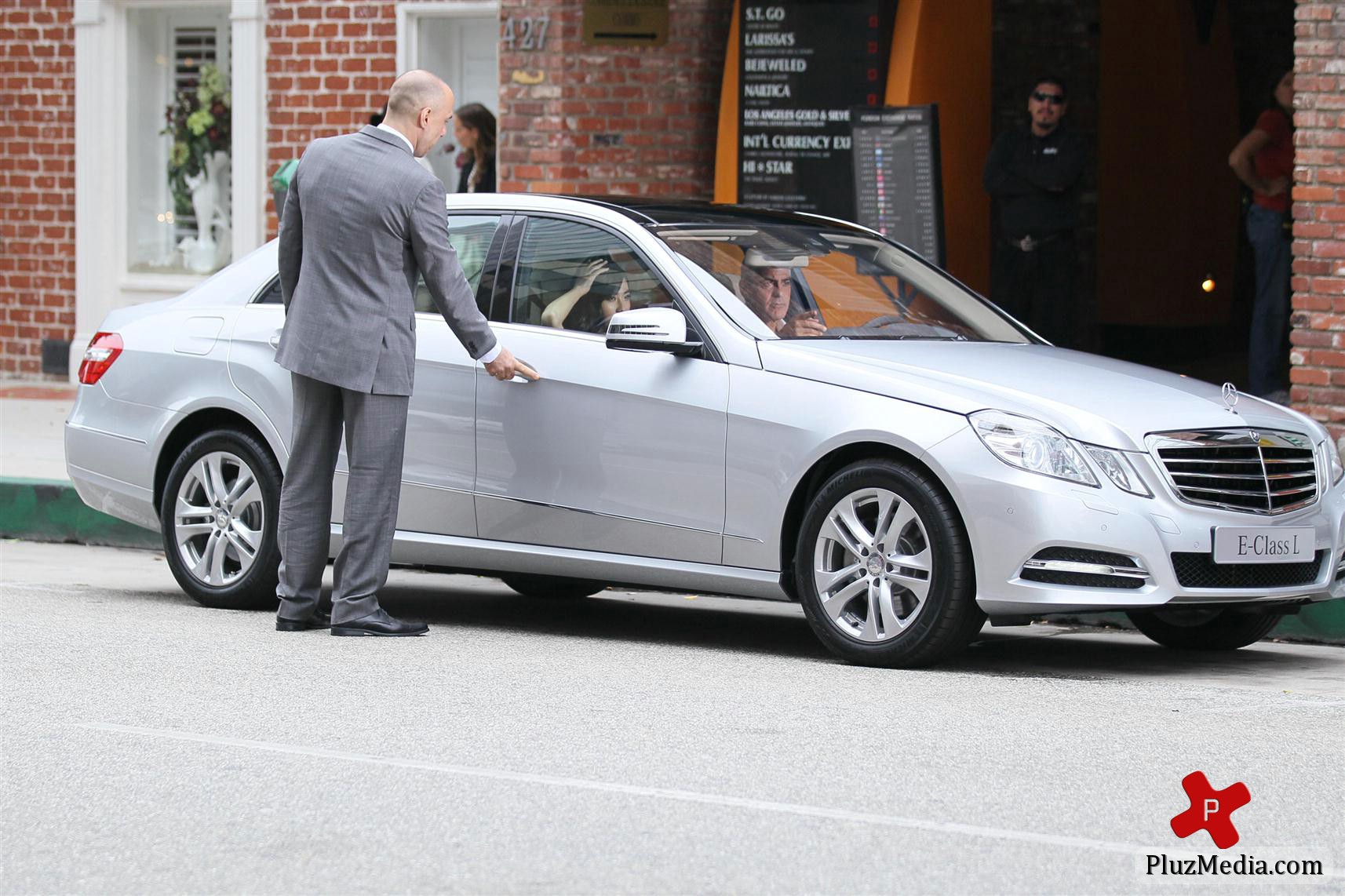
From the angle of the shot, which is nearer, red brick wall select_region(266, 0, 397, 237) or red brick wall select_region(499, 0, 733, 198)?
red brick wall select_region(499, 0, 733, 198)

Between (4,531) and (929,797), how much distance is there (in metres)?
7.51

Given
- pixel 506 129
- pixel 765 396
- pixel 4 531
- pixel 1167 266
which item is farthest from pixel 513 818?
pixel 1167 266

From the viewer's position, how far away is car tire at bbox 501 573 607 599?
8.89 meters

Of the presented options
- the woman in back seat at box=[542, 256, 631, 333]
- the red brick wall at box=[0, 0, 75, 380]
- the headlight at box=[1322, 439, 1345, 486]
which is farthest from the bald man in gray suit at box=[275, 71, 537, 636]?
the red brick wall at box=[0, 0, 75, 380]

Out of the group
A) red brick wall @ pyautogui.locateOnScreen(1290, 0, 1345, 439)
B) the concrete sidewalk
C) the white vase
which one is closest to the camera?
red brick wall @ pyautogui.locateOnScreen(1290, 0, 1345, 439)

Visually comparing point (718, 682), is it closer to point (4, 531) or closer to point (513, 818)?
point (513, 818)

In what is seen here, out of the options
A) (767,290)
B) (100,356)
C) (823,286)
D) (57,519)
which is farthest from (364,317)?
(57,519)

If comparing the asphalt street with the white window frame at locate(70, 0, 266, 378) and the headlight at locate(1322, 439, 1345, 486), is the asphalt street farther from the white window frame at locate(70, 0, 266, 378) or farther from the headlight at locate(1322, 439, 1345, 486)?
the white window frame at locate(70, 0, 266, 378)

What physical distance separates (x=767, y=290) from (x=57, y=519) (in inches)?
203

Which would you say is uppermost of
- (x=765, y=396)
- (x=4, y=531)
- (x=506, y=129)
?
(x=506, y=129)

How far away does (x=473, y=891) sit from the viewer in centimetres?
430

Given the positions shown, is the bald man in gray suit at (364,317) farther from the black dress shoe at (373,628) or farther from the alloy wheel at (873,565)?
the alloy wheel at (873,565)

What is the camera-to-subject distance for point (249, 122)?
1673 centimetres

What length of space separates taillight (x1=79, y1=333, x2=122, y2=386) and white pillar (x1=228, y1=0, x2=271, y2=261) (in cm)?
783
